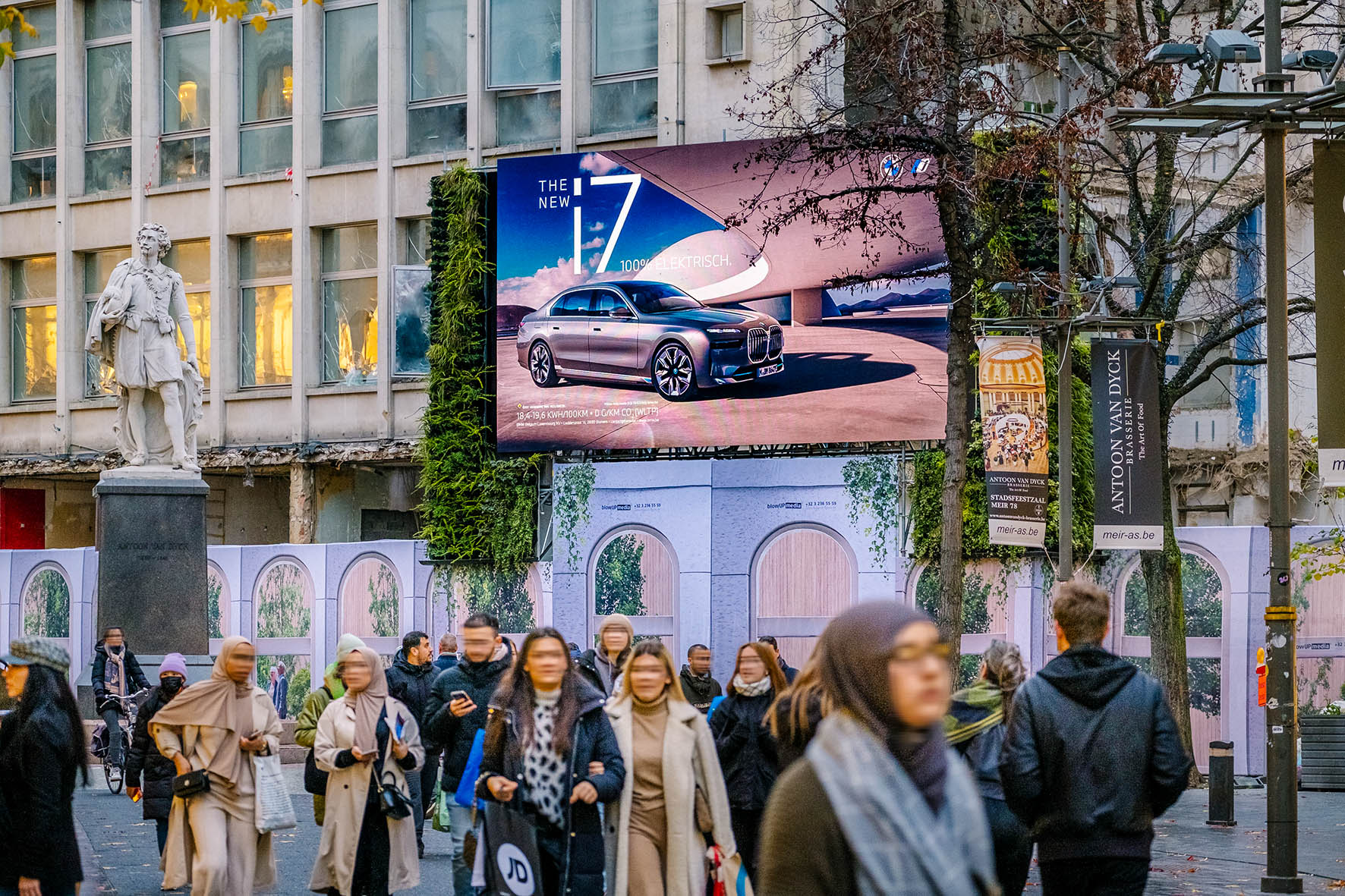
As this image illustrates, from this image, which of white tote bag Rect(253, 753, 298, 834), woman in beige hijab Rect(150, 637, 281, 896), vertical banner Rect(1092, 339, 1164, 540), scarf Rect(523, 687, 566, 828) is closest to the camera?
scarf Rect(523, 687, 566, 828)

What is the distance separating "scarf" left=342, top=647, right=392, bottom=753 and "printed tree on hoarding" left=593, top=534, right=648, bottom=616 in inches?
684

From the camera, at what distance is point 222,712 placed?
1142 centimetres

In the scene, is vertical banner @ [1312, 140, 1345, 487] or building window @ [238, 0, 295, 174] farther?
building window @ [238, 0, 295, 174]

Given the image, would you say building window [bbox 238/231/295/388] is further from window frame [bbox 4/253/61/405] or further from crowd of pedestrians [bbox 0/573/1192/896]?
crowd of pedestrians [bbox 0/573/1192/896]

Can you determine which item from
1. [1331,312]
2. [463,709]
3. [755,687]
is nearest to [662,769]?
[463,709]

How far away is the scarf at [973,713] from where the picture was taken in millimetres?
8859

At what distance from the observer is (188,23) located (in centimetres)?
3731

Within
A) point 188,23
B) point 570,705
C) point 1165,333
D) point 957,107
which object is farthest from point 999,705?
point 188,23

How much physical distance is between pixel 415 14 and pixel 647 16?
470 cm

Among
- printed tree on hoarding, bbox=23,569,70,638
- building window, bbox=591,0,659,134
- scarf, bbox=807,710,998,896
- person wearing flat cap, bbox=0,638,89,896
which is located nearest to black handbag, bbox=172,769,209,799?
person wearing flat cap, bbox=0,638,89,896

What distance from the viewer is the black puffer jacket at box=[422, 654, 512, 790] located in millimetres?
10641

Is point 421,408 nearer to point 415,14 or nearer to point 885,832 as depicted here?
point 415,14

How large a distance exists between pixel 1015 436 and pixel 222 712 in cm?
1065

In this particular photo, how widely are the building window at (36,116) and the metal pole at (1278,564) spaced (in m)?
29.6
